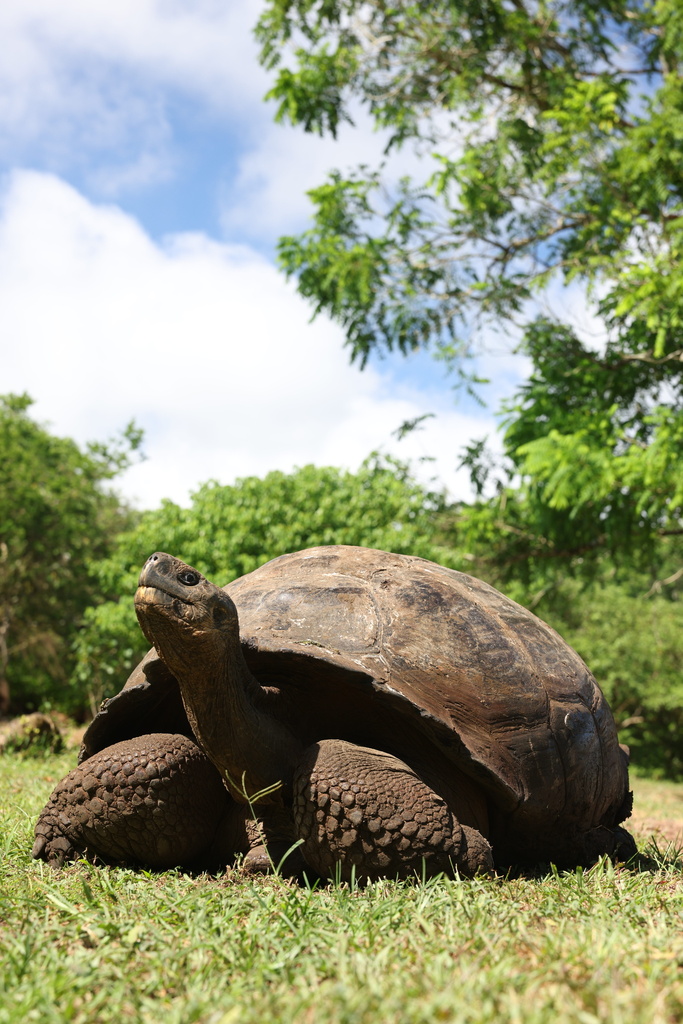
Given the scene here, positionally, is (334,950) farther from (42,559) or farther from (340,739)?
(42,559)

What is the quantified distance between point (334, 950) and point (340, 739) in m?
1.06

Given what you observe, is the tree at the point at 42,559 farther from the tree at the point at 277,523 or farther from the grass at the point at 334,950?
the grass at the point at 334,950

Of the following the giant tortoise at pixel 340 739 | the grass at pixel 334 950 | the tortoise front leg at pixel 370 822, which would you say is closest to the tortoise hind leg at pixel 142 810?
the giant tortoise at pixel 340 739

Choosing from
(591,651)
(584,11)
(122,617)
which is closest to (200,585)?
(122,617)

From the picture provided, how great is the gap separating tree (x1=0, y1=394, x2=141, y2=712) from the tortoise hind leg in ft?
44.7

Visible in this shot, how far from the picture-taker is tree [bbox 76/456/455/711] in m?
10.1

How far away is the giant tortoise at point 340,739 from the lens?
268 cm

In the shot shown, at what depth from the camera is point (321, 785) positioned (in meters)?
2.68

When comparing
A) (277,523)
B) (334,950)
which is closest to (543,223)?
(277,523)

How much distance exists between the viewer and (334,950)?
197 centimetres

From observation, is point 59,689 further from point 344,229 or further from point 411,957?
point 411,957

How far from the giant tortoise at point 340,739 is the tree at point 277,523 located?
6.58 m

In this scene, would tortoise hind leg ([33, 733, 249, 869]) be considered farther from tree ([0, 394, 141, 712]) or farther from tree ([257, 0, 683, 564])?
tree ([0, 394, 141, 712])

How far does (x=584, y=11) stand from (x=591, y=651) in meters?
13.8
